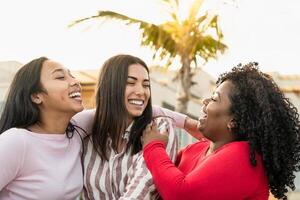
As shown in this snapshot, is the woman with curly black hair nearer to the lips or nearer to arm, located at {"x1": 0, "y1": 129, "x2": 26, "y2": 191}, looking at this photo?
the lips

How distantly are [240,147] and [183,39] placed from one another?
10610 mm

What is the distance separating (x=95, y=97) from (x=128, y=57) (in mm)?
327

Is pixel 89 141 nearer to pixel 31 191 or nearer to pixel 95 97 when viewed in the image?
pixel 95 97

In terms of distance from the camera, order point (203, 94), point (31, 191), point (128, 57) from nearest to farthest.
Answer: point (31, 191) < point (128, 57) < point (203, 94)

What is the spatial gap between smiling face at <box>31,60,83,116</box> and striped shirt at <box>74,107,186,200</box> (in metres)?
0.28

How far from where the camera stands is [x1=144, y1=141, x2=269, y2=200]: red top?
299 centimetres

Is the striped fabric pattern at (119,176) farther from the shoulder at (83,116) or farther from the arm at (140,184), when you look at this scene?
the shoulder at (83,116)

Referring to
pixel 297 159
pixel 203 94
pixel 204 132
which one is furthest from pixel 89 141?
pixel 203 94

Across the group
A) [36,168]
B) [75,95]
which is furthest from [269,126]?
[36,168]

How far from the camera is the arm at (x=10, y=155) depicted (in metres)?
3.17

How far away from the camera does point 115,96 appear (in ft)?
11.4

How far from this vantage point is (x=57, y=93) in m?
3.47

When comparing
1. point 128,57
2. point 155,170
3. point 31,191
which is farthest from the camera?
point 128,57

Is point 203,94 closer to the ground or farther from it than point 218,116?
closer to the ground
